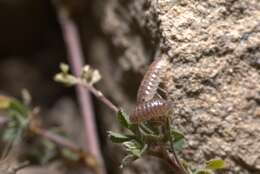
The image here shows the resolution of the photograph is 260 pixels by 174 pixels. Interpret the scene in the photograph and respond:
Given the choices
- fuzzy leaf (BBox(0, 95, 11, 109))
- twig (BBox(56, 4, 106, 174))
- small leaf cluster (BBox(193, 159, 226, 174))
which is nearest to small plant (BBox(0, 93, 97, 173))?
fuzzy leaf (BBox(0, 95, 11, 109))

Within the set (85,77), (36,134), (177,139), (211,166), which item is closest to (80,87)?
(36,134)

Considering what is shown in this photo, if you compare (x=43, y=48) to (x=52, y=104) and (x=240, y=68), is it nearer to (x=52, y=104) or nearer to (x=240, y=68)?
(x=52, y=104)

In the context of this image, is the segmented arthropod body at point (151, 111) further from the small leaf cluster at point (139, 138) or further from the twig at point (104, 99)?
the twig at point (104, 99)

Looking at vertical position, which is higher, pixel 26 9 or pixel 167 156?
pixel 26 9

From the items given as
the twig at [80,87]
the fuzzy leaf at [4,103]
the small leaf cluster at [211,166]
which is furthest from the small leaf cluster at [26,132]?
the small leaf cluster at [211,166]

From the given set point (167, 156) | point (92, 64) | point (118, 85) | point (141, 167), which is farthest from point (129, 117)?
point (92, 64)

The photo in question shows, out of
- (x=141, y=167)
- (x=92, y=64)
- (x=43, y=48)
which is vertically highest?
(x=43, y=48)
